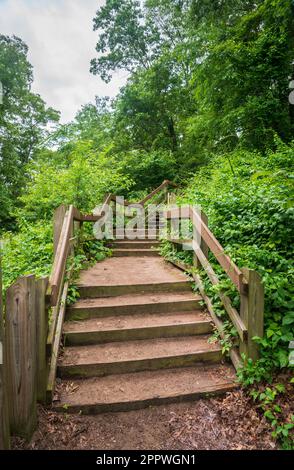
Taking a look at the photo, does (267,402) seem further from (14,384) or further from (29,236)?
(29,236)

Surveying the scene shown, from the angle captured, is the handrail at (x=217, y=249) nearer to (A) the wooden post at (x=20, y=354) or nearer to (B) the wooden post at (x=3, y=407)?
(A) the wooden post at (x=20, y=354)

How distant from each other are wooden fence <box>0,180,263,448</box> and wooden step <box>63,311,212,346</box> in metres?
0.20

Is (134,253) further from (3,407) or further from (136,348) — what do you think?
(3,407)

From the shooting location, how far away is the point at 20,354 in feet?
5.87

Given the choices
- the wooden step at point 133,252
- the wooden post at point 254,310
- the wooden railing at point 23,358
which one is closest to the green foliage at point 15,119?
the wooden step at point 133,252

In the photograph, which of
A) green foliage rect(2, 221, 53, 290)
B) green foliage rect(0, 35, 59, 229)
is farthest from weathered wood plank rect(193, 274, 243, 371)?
green foliage rect(0, 35, 59, 229)

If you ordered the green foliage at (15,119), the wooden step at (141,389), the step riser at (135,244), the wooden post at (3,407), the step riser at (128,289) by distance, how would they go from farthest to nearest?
1. the green foliage at (15,119)
2. the step riser at (135,244)
3. the step riser at (128,289)
4. the wooden step at (141,389)
5. the wooden post at (3,407)

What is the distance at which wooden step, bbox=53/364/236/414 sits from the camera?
2.18 meters

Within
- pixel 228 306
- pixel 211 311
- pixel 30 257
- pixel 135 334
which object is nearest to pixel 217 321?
pixel 211 311

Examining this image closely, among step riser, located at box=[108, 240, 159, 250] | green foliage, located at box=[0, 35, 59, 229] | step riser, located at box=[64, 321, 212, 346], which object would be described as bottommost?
step riser, located at box=[64, 321, 212, 346]

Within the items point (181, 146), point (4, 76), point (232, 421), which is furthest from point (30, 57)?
point (232, 421)

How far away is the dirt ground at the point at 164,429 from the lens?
1914 mm

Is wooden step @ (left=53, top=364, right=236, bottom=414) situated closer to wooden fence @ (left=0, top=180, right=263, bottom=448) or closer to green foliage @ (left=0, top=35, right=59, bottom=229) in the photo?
wooden fence @ (left=0, top=180, right=263, bottom=448)

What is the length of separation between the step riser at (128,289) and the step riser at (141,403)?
4.81ft
